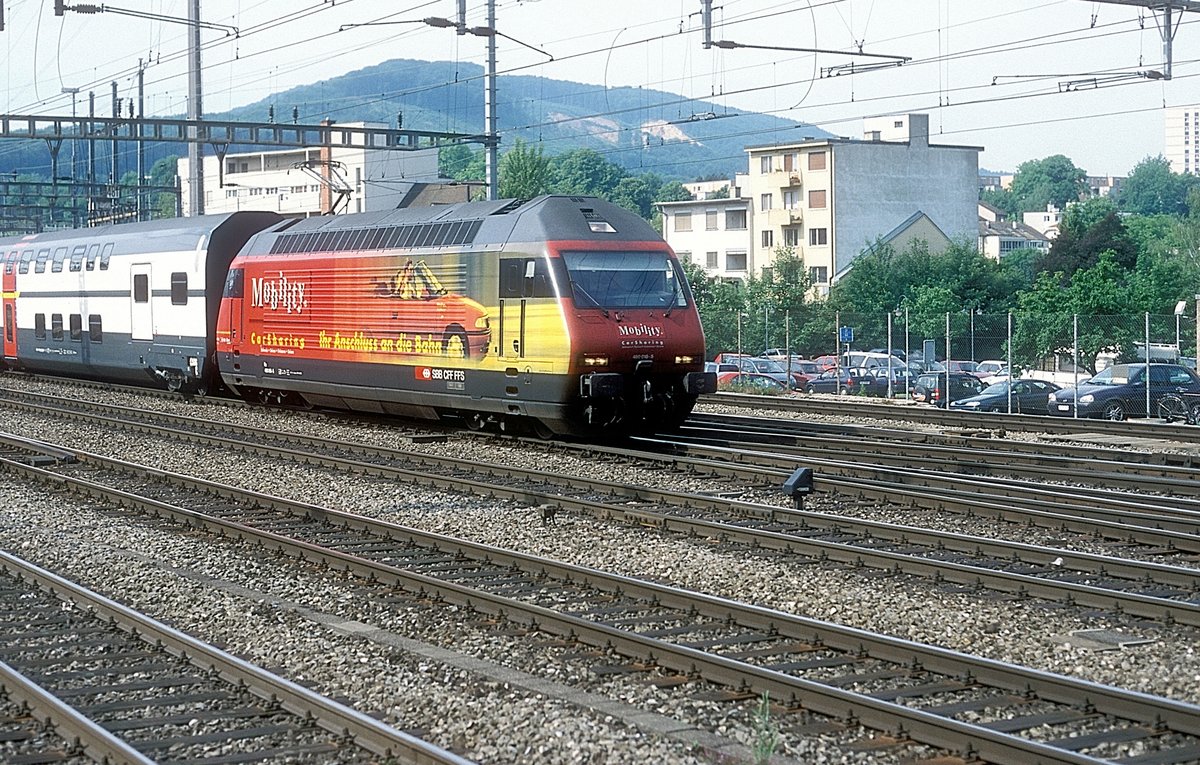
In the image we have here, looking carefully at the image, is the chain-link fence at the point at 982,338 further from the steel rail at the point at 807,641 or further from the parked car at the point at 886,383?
the steel rail at the point at 807,641

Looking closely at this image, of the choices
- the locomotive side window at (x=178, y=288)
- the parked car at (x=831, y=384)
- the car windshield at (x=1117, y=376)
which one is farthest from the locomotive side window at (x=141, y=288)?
the car windshield at (x=1117, y=376)

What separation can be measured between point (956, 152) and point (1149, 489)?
74.7 m

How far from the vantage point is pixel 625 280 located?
19406 millimetres

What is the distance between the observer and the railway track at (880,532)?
10.5 m

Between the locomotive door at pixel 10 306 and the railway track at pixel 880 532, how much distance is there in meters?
19.2

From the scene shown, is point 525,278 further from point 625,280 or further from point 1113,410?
point 1113,410

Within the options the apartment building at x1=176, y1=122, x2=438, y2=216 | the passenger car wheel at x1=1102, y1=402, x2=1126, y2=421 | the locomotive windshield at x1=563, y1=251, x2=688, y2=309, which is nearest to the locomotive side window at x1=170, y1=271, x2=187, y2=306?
the locomotive windshield at x1=563, y1=251, x2=688, y2=309

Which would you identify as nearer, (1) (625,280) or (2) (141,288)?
Result: (1) (625,280)

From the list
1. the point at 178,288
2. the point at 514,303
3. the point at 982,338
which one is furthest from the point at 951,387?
the point at 178,288

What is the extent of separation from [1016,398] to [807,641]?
909 inches

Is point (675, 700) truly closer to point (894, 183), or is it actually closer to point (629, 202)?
point (894, 183)

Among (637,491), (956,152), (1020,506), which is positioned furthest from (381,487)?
(956,152)

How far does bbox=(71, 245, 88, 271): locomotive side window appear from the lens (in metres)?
32.1

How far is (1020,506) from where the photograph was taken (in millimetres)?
14320
